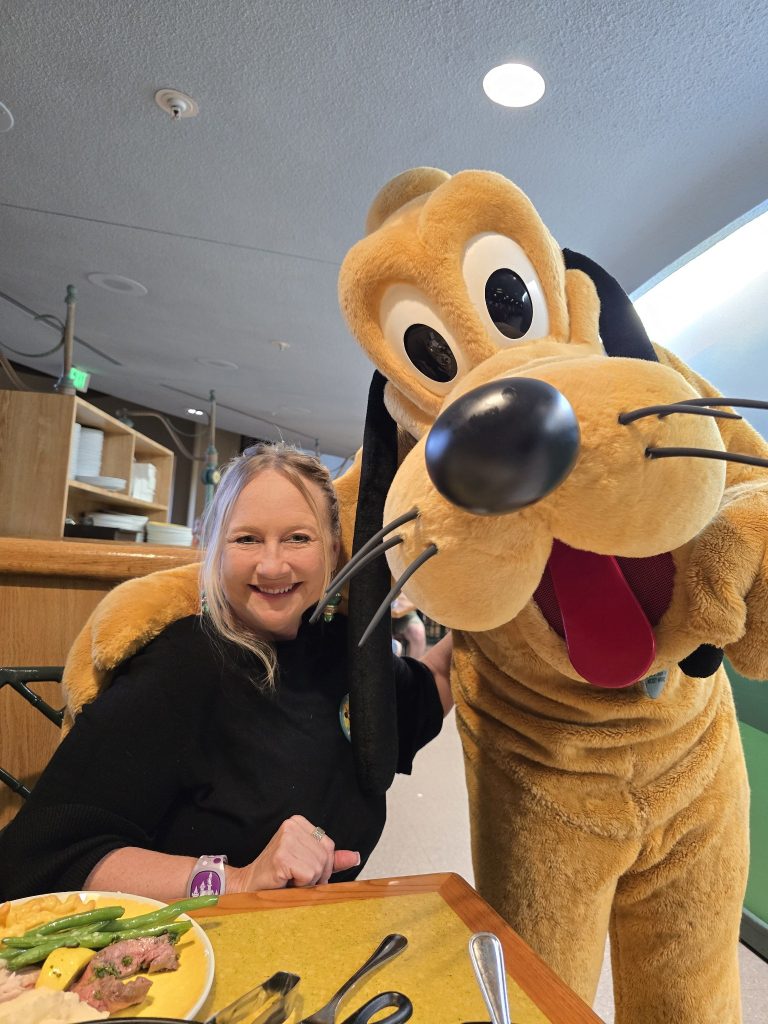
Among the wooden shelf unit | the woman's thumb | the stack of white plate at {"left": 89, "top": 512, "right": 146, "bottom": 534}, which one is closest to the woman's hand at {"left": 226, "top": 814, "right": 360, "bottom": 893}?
the woman's thumb

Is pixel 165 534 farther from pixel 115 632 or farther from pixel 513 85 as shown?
pixel 115 632

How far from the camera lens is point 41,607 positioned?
4.89 feet

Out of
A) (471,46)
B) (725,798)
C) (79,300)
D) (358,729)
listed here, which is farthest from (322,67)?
(79,300)

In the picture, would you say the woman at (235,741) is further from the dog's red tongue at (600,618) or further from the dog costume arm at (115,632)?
the dog's red tongue at (600,618)

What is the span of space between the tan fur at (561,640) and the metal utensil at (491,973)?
0.75 feet

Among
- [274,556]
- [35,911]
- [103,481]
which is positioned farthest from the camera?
[103,481]

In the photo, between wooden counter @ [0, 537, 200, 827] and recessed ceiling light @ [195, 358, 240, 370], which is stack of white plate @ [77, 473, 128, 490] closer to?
recessed ceiling light @ [195, 358, 240, 370]

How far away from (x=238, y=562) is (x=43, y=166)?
2.33m

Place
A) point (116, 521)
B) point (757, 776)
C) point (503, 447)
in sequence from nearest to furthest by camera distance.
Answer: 1. point (503, 447)
2. point (757, 776)
3. point (116, 521)

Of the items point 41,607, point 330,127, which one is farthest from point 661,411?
point 330,127

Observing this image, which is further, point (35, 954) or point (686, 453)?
point (35, 954)

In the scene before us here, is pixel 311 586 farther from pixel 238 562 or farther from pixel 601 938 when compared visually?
pixel 601 938

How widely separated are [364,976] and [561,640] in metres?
0.35

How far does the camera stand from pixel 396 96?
196cm
